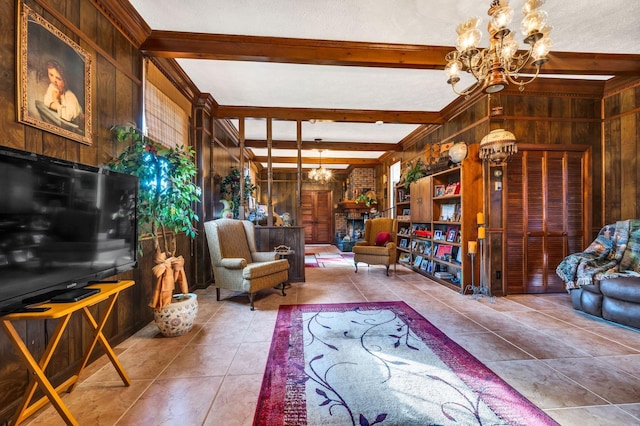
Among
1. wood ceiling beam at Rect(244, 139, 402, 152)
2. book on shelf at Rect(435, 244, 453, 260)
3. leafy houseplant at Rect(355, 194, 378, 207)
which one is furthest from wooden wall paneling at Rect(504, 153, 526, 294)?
leafy houseplant at Rect(355, 194, 378, 207)

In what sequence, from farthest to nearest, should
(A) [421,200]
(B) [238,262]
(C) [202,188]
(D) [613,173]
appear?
(A) [421,200], (C) [202,188], (D) [613,173], (B) [238,262]

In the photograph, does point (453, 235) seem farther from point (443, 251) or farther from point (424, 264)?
point (424, 264)

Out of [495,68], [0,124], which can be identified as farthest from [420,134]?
[0,124]

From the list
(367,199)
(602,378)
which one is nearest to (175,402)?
(602,378)

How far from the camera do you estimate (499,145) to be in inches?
132

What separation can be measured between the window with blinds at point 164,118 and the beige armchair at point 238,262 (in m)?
1.23

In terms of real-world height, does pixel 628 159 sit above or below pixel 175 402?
above

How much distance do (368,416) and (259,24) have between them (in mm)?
3329

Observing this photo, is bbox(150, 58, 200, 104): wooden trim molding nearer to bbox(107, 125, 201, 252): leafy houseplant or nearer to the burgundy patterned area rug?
bbox(107, 125, 201, 252): leafy houseplant

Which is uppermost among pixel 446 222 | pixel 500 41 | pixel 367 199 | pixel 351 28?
pixel 351 28

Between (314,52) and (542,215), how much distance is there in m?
3.80

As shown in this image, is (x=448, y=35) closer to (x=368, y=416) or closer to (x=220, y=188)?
(x=368, y=416)

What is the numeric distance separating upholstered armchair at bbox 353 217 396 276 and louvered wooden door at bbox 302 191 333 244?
4956mm

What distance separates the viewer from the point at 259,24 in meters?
2.63
